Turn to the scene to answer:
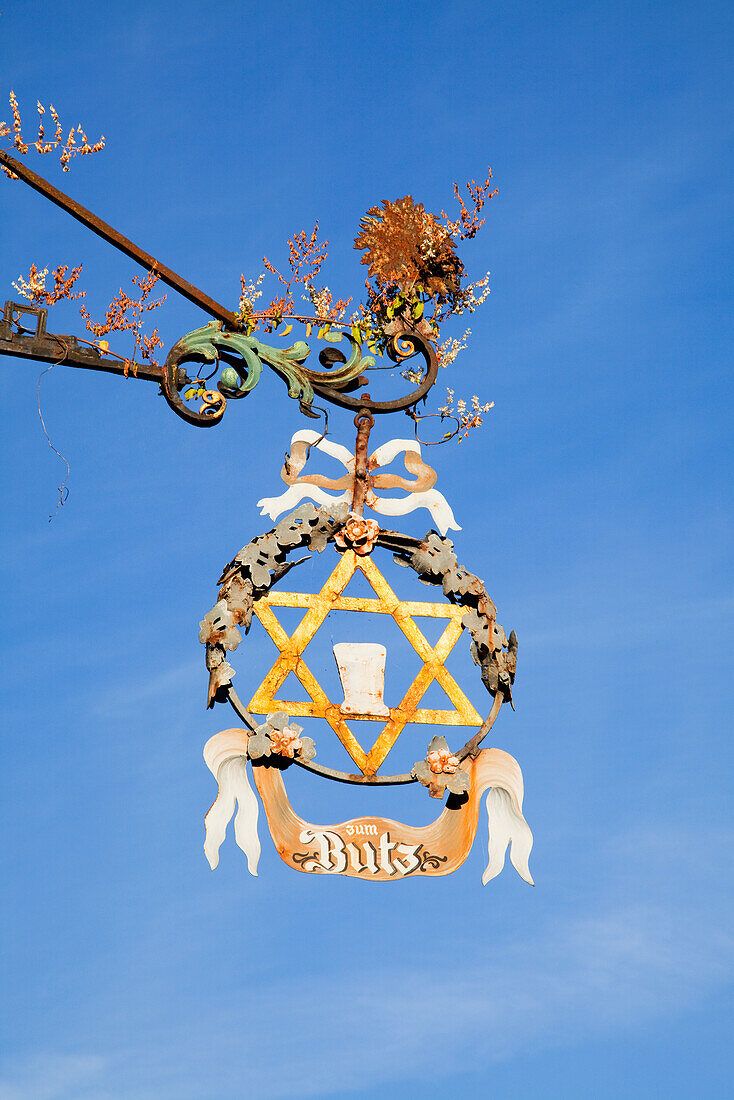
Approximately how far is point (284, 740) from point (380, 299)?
3.65 meters

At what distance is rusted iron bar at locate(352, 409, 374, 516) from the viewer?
12.0 m

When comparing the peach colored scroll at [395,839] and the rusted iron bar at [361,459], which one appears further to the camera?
the rusted iron bar at [361,459]

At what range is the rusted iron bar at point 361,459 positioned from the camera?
39.4 feet

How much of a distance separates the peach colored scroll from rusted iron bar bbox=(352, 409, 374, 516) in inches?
80.0

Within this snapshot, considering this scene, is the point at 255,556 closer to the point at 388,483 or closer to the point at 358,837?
the point at 388,483

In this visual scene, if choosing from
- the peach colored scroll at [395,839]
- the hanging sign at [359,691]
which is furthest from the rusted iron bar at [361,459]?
the peach colored scroll at [395,839]

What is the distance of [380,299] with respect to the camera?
12.7 metres

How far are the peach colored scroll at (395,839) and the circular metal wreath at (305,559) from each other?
0.86 feet

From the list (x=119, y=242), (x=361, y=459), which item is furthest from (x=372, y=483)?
(x=119, y=242)

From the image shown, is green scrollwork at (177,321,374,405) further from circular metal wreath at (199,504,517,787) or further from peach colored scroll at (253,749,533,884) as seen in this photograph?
peach colored scroll at (253,749,533,884)

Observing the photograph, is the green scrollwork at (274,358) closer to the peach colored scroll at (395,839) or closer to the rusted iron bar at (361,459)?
the rusted iron bar at (361,459)

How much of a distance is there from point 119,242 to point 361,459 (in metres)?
2.30

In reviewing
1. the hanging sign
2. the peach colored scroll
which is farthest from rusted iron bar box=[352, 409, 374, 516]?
the peach colored scroll

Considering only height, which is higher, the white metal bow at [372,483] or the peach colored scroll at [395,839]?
the white metal bow at [372,483]
